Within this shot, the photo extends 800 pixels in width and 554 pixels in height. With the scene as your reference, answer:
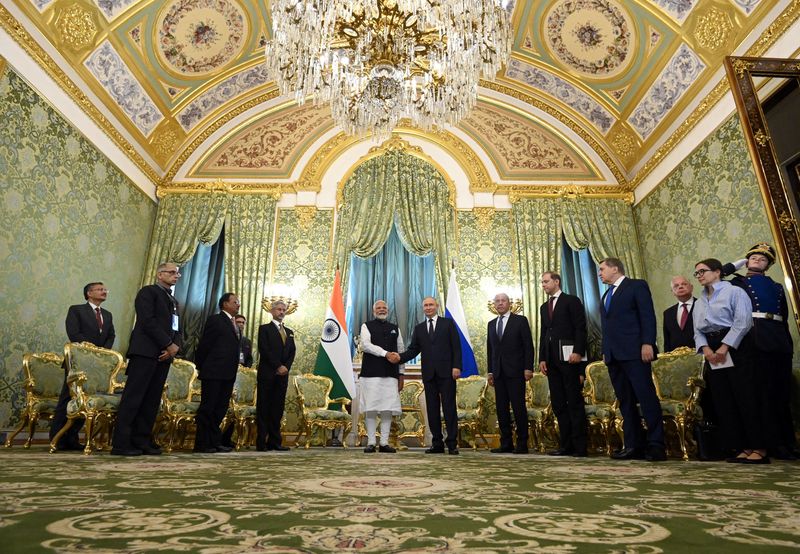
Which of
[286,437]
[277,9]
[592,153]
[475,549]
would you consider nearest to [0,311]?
[286,437]

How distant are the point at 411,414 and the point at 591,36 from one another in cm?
581

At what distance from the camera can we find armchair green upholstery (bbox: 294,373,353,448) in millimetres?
6016

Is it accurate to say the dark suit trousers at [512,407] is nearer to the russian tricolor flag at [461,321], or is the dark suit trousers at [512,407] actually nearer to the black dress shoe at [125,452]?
the russian tricolor flag at [461,321]

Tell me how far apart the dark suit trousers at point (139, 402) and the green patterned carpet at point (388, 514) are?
Result: 1.47 metres

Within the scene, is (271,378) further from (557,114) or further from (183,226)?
(557,114)

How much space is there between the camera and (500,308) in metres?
5.04

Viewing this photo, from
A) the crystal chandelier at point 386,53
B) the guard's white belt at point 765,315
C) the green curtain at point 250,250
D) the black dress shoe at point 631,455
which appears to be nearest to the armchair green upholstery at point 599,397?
the black dress shoe at point 631,455

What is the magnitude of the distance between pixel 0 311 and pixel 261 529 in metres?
5.35

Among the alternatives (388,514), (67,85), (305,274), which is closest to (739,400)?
(388,514)

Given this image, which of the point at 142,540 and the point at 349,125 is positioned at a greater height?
the point at 349,125

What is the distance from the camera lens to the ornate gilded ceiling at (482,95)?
20.0 feet

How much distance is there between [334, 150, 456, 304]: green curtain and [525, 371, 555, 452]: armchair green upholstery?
6.71 ft

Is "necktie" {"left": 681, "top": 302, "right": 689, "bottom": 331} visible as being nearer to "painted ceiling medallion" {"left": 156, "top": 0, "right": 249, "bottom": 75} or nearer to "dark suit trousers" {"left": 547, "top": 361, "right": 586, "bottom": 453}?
"dark suit trousers" {"left": 547, "top": 361, "right": 586, "bottom": 453}

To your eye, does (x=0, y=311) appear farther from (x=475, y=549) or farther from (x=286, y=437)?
(x=475, y=549)
